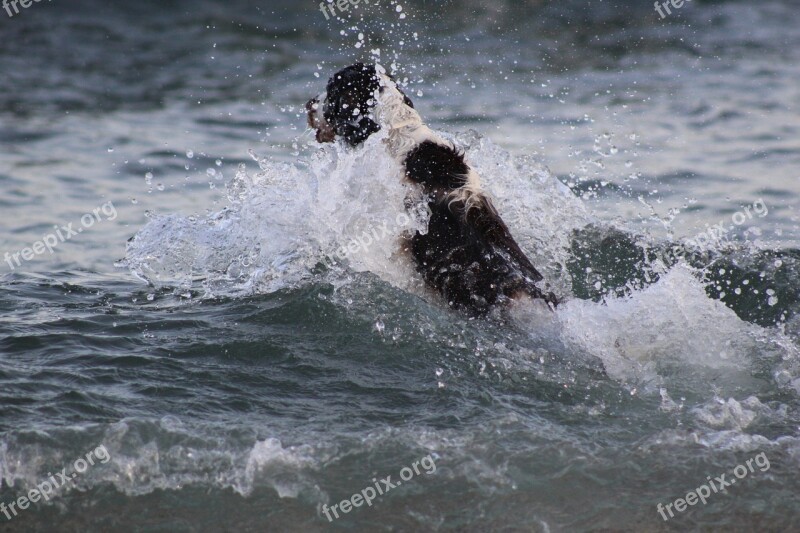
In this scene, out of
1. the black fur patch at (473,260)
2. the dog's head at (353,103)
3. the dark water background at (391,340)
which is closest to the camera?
the dark water background at (391,340)

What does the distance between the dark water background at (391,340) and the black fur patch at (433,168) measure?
284 millimetres

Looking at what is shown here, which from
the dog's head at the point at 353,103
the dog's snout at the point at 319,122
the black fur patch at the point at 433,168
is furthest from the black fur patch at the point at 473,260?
the dog's snout at the point at 319,122

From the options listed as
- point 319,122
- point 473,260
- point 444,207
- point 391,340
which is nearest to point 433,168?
point 444,207

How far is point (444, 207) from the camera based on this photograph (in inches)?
161

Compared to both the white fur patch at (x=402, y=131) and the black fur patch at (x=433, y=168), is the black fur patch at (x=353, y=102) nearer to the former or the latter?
the white fur patch at (x=402, y=131)

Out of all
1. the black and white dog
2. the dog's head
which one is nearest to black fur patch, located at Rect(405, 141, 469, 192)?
the black and white dog

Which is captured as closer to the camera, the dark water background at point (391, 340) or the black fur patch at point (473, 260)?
the dark water background at point (391, 340)

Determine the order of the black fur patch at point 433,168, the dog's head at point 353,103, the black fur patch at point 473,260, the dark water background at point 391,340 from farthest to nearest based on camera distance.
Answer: the dog's head at point 353,103 < the black fur patch at point 433,168 < the black fur patch at point 473,260 < the dark water background at point 391,340

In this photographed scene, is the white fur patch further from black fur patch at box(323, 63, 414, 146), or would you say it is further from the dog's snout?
the dog's snout

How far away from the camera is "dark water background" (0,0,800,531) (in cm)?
319

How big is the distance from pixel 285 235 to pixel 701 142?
4876 mm

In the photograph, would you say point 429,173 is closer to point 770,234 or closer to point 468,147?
point 468,147

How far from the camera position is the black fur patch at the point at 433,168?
4156 millimetres

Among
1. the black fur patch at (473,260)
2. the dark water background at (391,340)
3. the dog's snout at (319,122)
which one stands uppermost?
the dog's snout at (319,122)
